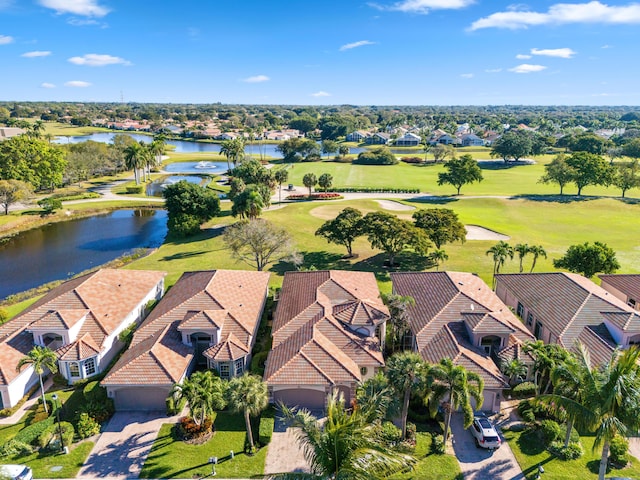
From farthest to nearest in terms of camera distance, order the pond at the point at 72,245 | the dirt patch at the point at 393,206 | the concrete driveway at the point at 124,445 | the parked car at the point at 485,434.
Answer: the dirt patch at the point at 393,206, the pond at the point at 72,245, the parked car at the point at 485,434, the concrete driveway at the point at 124,445

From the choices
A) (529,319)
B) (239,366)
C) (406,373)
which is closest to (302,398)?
(239,366)

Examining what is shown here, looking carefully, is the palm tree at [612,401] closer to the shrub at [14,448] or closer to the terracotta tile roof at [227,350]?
the terracotta tile roof at [227,350]

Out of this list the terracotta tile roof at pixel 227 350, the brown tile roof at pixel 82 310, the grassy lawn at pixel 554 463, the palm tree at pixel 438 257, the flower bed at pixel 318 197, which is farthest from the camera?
the flower bed at pixel 318 197

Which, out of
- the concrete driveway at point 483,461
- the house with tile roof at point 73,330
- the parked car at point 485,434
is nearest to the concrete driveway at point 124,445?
the house with tile roof at point 73,330

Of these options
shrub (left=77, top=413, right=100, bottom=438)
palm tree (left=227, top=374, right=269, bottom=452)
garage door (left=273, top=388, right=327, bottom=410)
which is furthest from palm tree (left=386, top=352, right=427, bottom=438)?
shrub (left=77, top=413, right=100, bottom=438)

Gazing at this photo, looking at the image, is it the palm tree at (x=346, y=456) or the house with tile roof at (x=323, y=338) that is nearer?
the palm tree at (x=346, y=456)

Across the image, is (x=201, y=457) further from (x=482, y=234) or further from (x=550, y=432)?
(x=482, y=234)
